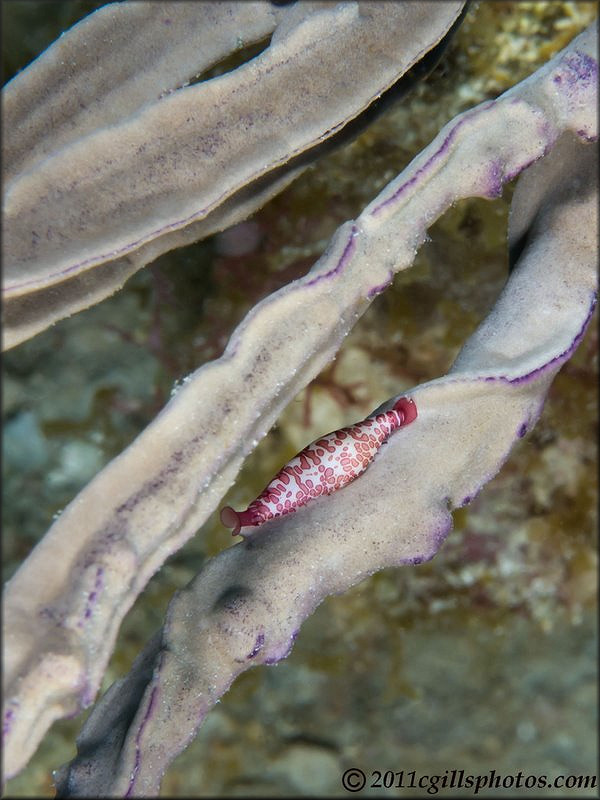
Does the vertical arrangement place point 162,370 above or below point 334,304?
above

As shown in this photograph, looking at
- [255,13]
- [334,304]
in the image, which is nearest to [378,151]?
[255,13]

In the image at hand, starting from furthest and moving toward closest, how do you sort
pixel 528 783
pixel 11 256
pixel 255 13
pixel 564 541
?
pixel 528 783 → pixel 564 541 → pixel 255 13 → pixel 11 256

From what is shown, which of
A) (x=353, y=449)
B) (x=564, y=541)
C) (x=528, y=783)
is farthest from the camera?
(x=528, y=783)

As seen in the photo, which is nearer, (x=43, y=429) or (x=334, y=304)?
(x=334, y=304)

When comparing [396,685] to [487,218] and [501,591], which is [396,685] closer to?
[501,591]

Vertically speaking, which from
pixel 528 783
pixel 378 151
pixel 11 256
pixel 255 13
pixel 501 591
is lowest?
pixel 528 783

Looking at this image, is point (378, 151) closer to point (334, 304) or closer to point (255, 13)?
point (255, 13)
